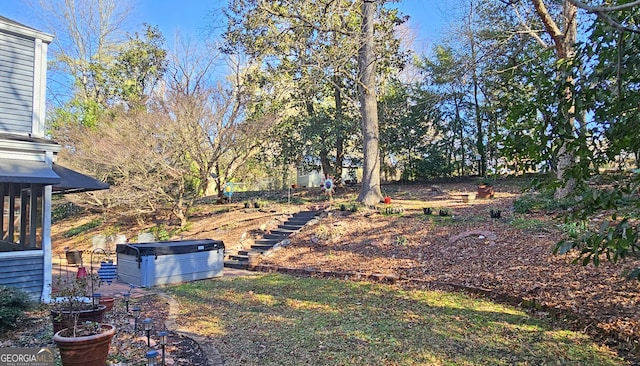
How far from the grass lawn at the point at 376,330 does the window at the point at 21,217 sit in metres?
2.56

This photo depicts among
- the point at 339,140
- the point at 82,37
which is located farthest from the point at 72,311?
the point at 82,37

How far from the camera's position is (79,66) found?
22250 mm

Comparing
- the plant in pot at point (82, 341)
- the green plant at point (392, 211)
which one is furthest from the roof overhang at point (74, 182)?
the green plant at point (392, 211)

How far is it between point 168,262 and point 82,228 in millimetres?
11333

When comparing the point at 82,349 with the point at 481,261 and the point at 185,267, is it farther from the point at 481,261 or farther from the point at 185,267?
the point at 481,261

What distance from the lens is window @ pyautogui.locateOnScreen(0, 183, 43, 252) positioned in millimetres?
6809

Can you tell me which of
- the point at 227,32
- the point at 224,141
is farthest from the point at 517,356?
the point at 224,141

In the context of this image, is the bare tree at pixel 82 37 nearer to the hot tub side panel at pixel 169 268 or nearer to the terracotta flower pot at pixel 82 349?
the hot tub side panel at pixel 169 268

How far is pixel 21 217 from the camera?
702 cm

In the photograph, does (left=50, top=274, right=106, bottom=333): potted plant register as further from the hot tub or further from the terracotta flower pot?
the hot tub

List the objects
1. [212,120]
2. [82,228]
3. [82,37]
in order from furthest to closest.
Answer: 1. [82,37]
2. [82,228]
3. [212,120]

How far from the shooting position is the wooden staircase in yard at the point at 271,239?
10672 mm

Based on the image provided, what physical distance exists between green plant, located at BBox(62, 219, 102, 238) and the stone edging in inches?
514

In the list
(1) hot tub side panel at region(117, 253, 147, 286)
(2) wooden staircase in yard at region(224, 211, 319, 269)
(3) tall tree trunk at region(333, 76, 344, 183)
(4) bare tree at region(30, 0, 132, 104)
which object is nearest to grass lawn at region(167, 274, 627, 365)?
(1) hot tub side panel at region(117, 253, 147, 286)
